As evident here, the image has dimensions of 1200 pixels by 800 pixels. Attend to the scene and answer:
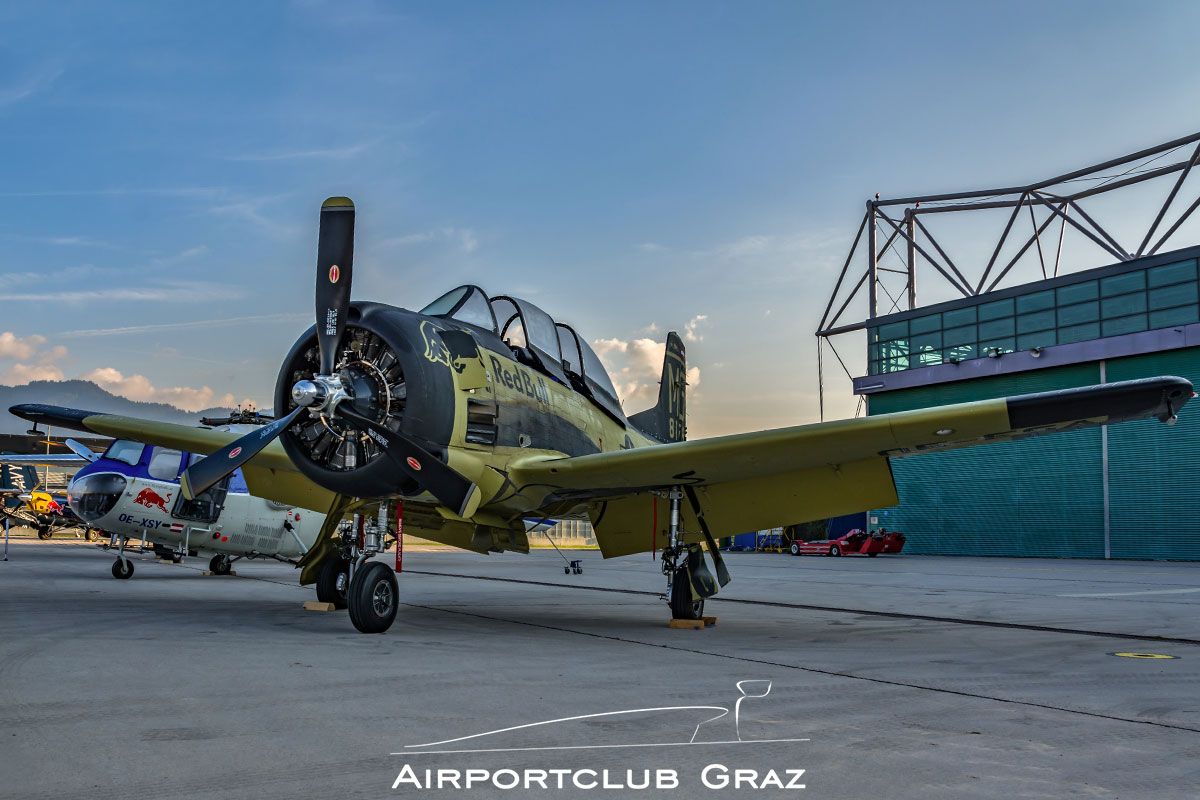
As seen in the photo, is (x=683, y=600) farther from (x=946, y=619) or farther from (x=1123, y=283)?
(x=1123, y=283)

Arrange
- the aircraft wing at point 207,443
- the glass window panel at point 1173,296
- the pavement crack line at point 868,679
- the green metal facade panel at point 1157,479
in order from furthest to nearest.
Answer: the glass window panel at point 1173,296
the green metal facade panel at point 1157,479
the aircraft wing at point 207,443
the pavement crack line at point 868,679

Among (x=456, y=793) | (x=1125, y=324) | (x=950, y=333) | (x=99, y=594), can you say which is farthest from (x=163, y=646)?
(x=950, y=333)

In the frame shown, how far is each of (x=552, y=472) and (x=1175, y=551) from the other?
3557 cm

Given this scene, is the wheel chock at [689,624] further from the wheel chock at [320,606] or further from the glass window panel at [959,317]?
the glass window panel at [959,317]

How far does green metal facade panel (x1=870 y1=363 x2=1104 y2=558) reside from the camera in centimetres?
3788

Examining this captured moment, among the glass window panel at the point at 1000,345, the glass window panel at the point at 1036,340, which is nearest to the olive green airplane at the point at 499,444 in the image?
the glass window panel at the point at 1036,340

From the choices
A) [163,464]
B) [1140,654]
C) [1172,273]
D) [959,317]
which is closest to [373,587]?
[1140,654]

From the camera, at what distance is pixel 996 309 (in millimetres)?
43750

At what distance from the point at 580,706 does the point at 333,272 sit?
4.89 metres

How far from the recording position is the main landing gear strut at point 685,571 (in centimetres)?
954

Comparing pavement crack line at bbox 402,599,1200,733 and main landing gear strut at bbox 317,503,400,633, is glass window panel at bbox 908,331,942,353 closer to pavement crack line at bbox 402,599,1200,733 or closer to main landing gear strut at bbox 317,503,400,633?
pavement crack line at bbox 402,599,1200,733

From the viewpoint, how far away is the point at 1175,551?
34.8 m

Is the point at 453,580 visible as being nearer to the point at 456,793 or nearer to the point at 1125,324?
the point at 456,793

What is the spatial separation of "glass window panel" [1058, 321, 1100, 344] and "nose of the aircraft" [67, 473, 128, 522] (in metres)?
39.3
